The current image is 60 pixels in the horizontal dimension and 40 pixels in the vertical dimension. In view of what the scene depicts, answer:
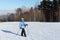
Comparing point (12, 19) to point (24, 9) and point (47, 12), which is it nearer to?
point (24, 9)

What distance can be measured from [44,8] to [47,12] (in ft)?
5.37

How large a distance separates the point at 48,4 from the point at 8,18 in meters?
12.1

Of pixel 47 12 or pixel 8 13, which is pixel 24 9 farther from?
pixel 47 12

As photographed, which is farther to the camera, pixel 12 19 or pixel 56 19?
pixel 12 19

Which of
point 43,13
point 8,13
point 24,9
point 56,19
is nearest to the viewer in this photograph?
point 56,19

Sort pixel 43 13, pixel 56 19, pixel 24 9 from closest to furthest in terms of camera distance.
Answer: pixel 56 19
pixel 43 13
pixel 24 9

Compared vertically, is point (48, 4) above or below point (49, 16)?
above

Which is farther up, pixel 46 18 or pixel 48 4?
pixel 48 4

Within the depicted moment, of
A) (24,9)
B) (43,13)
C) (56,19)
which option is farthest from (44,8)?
(24,9)

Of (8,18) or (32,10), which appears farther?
(32,10)

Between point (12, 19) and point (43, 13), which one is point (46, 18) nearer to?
point (43, 13)

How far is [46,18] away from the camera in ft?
162

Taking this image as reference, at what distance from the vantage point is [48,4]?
5141 cm

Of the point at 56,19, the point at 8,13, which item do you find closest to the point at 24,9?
the point at 8,13
